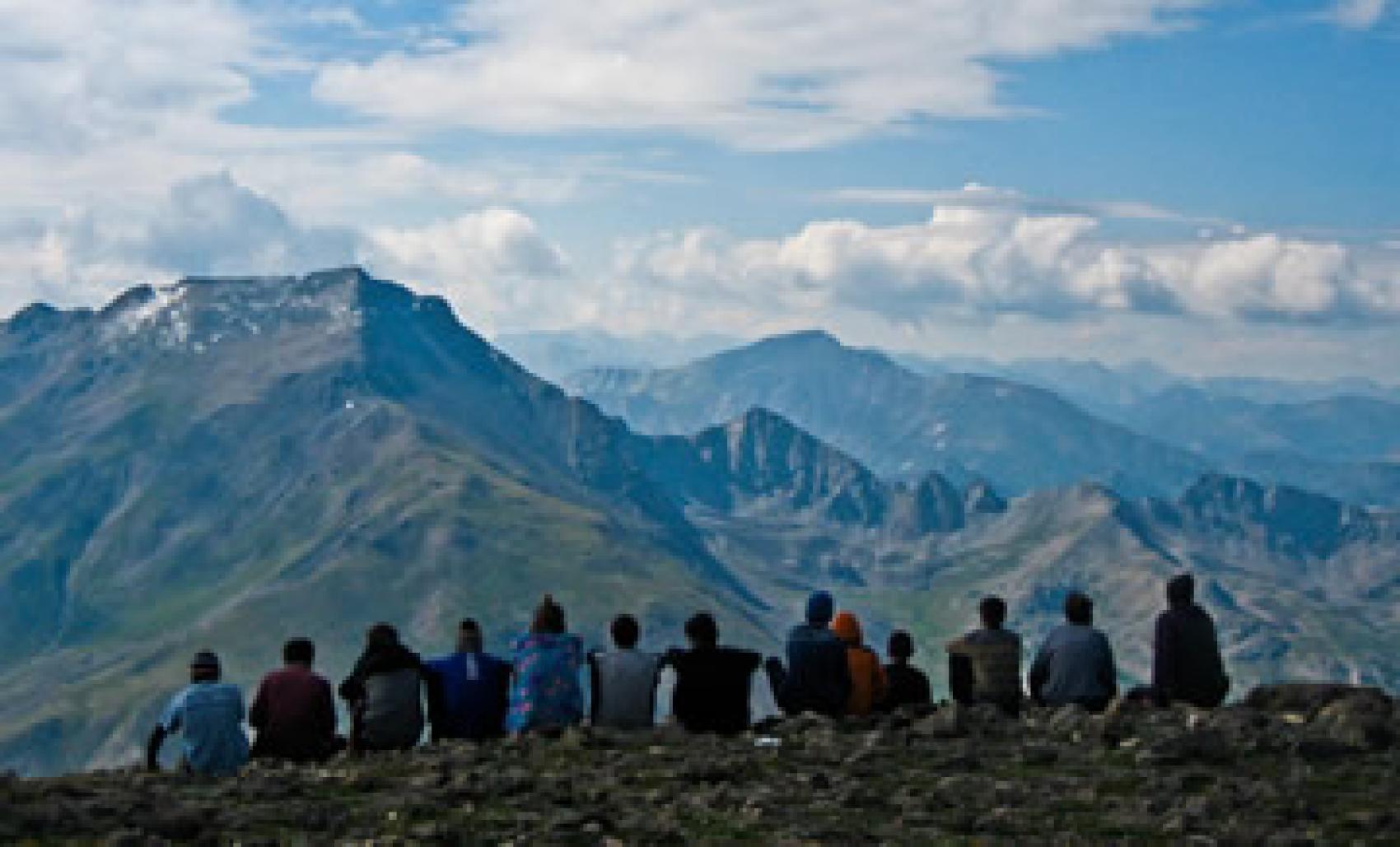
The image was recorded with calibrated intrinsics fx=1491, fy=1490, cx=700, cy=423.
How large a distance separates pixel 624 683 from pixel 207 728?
8.40m

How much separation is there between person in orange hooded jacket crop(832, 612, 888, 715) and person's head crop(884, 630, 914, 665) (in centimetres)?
44

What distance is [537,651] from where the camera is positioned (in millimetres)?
31344

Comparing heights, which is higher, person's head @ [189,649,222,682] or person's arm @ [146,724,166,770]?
person's head @ [189,649,222,682]

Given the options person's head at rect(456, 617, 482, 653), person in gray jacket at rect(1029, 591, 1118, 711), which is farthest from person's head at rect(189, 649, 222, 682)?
person in gray jacket at rect(1029, 591, 1118, 711)

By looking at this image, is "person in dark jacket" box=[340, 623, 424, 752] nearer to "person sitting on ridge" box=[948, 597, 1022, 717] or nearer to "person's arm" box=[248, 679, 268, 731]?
"person's arm" box=[248, 679, 268, 731]

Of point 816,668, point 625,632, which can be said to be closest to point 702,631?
point 625,632

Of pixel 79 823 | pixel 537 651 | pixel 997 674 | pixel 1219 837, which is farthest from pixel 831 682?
pixel 79 823

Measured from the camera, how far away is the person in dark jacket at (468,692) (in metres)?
31.5

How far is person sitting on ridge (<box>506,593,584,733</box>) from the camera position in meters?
31.3

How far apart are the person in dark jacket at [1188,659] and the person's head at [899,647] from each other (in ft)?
18.4

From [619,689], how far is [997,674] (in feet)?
29.2

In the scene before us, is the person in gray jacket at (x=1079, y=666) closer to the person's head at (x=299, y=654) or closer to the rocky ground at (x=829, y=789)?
the rocky ground at (x=829, y=789)

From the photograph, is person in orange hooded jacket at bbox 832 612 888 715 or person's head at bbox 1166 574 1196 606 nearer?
person's head at bbox 1166 574 1196 606

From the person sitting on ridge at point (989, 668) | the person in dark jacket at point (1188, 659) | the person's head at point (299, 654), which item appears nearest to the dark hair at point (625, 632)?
the person's head at point (299, 654)
